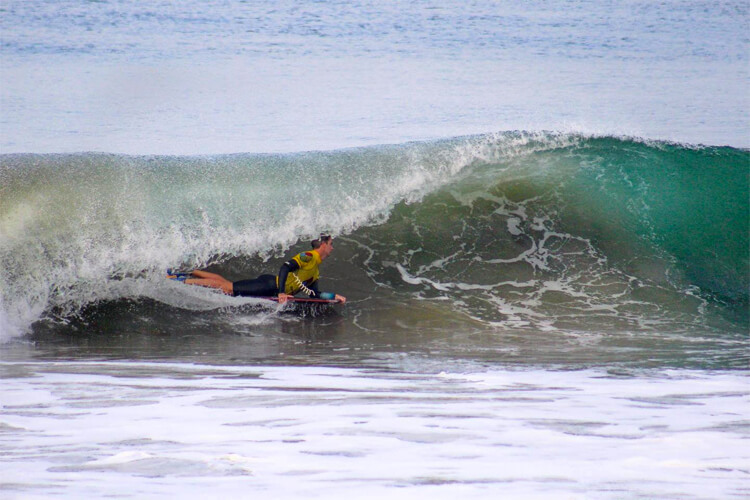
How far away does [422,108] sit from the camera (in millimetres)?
6621

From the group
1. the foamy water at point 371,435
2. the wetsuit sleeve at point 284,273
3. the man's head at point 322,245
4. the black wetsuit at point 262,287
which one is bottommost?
the foamy water at point 371,435

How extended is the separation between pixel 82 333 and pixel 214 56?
320 cm

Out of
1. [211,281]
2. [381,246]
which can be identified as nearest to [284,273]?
[211,281]

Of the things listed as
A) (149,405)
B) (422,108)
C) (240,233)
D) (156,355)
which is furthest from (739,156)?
(149,405)

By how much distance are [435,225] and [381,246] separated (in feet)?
1.56

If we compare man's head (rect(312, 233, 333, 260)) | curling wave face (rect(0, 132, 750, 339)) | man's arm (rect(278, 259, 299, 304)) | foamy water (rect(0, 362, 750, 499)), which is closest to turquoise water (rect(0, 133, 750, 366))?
curling wave face (rect(0, 132, 750, 339))

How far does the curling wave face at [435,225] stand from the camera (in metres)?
4.72

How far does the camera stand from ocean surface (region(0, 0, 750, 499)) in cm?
191

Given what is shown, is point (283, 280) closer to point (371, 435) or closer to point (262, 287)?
point (262, 287)

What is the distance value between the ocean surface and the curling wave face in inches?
1.0

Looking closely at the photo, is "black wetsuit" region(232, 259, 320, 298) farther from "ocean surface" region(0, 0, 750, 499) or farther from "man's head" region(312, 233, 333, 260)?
"man's head" region(312, 233, 333, 260)

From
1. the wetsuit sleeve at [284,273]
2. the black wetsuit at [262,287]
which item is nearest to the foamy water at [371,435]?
the wetsuit sleeve at [284,273]

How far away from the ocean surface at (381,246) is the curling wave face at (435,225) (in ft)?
0.08

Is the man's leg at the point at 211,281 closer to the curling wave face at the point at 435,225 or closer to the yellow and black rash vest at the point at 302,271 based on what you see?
the curling wave face at the point at 435,225
